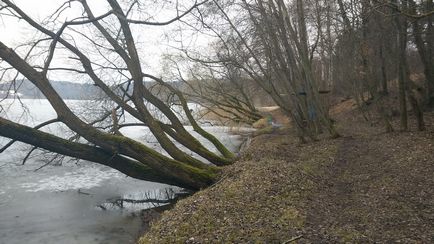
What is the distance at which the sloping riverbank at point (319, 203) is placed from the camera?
22.0 feet

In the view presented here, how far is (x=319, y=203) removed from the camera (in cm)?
857

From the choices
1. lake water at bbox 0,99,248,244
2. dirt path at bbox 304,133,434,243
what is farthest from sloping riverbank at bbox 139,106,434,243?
lake water at bbox 0,99,248,244

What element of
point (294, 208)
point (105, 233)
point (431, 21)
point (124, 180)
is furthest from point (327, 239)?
point (431, 21)

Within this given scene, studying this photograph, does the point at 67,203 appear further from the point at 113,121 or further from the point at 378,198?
the point at 378,198

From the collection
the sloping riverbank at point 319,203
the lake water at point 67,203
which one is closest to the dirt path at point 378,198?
the sloping riverbank at point 319,203

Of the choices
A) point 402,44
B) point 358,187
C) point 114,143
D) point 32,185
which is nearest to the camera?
point 358,187

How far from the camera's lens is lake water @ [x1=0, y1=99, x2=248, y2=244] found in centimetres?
1005

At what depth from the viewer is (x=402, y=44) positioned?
13.9 metres

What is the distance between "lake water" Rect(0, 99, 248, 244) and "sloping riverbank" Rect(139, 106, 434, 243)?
83.9 inches

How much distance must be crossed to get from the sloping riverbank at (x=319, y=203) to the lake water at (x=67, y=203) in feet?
6.99

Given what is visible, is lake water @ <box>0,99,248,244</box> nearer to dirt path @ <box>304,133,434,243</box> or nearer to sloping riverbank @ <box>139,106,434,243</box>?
sloping riverbank @ <box>139,106,434,243</box>

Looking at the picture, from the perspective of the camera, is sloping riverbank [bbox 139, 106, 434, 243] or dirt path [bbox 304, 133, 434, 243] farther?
sloping riverbank [bbox 139, 106, 434, 243]

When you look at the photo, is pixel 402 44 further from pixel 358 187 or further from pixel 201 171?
pixel 201 171

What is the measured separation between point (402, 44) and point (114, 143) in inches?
401
